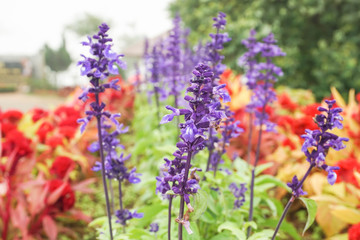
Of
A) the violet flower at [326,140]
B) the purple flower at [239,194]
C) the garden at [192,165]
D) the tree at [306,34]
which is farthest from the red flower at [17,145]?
the tree at [306,34]

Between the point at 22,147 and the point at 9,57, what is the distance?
37.3 m

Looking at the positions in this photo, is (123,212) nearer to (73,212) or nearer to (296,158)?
(73,212)

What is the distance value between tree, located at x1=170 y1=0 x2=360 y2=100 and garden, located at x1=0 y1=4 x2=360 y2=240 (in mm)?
5870

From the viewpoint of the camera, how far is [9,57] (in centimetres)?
3525

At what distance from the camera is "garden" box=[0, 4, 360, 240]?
1.38 meters

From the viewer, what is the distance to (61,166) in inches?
132

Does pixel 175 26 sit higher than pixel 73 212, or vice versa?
pixel 175 26

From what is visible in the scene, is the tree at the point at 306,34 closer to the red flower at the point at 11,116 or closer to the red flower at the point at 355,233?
the red flower at the point at 11,116

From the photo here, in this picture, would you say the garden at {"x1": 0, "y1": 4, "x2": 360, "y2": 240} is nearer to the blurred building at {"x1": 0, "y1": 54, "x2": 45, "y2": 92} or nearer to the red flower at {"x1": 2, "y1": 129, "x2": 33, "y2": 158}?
the red flower at {"x1": 2, "y1": 129, "x2": 33, "y2": 158}

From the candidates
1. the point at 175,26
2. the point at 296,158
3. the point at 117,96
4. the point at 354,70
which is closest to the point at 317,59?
the point at 354,70

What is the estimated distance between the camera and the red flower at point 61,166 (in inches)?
132

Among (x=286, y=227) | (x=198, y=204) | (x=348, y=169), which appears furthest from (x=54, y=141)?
(x=348, y=169)

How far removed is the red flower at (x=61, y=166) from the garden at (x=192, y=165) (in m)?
0.01

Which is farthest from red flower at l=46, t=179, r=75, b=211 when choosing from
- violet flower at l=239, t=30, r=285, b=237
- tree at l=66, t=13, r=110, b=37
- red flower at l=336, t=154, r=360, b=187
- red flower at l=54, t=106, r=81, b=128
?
tree at l=66, t=13, r=110, b=37
